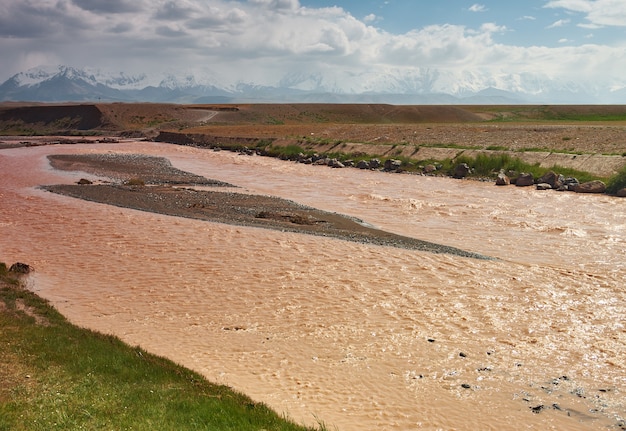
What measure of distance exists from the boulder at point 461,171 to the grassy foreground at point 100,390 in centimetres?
3104

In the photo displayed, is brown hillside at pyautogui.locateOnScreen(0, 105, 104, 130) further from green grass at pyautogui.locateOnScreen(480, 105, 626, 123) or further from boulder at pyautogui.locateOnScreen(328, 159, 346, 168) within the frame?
green grass at pyautogui.locateOnScreen(480, 105, 626, 123)

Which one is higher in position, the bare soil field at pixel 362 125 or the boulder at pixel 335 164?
the bare soil field at pixel 362 125

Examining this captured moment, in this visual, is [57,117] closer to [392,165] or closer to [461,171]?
[392,165]

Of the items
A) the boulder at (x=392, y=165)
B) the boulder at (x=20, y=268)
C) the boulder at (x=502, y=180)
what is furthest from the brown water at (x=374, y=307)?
the boulder at (x=392, y=165)

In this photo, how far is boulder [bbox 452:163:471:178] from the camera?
38.4m

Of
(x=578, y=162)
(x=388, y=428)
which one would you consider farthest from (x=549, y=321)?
(x=578, y=162)

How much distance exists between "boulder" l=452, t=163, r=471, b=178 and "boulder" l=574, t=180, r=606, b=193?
8483mm

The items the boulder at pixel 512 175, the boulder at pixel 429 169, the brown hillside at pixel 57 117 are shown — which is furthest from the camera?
the brown hillside at pixel 57 117

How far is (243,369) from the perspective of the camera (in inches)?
411

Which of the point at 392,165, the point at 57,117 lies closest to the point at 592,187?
the point at 392,165

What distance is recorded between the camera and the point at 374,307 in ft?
44.4

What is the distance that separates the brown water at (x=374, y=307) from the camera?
9.41 metres

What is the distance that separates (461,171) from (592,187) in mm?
9474

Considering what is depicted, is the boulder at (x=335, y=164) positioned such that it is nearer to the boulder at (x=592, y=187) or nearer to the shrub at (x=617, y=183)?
the boulder at (x=592, y=187)
